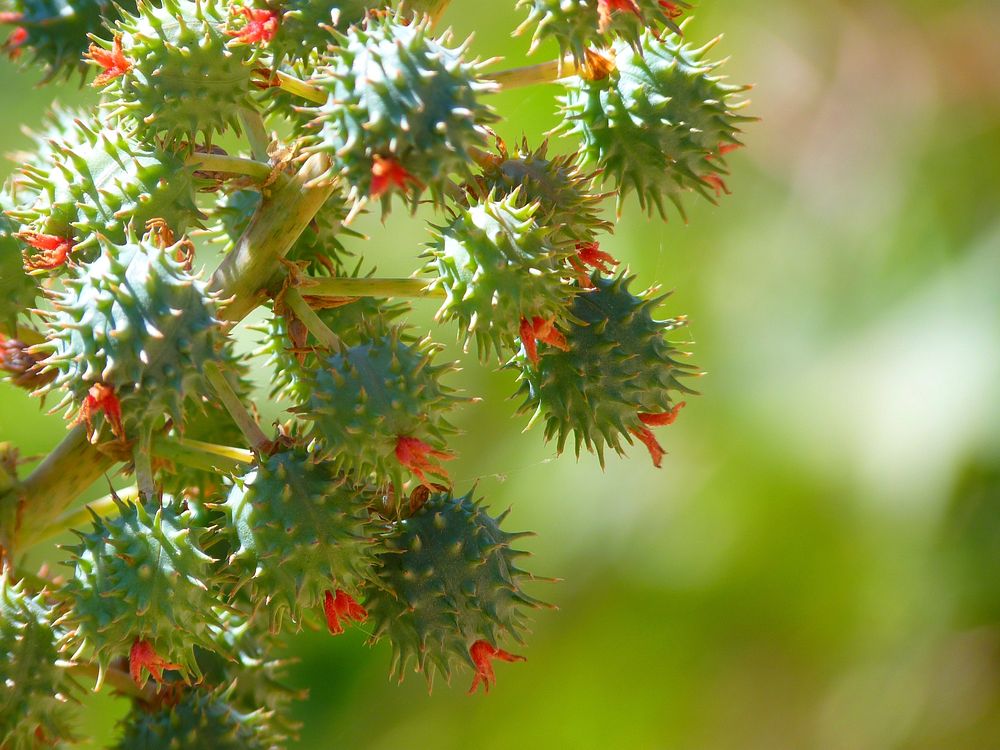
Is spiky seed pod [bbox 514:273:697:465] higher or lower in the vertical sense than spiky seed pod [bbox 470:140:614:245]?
lower

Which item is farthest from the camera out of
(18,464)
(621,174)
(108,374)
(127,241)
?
(18,464)

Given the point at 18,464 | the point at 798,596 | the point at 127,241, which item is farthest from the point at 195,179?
the point at 798,596

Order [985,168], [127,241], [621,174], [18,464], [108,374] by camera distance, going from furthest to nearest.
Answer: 1. [985,168]
2. [18,464]
3. [621,174]
4. [127,241]
5. [108,374]

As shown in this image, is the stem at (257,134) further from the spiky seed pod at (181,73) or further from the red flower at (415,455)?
the red flower at (415,455)

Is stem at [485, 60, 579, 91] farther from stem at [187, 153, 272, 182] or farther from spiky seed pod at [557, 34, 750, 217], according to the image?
stem at [187, 153, 272, 182]

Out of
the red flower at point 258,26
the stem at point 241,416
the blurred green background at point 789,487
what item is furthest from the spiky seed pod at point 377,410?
the blurred green background at point 789,487

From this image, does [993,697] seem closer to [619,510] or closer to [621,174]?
[619,510]

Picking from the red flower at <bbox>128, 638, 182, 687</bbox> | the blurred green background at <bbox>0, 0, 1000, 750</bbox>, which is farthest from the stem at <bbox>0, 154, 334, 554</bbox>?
the blurred green background at <bbox>0, 0, 1000, 750</bbox>
